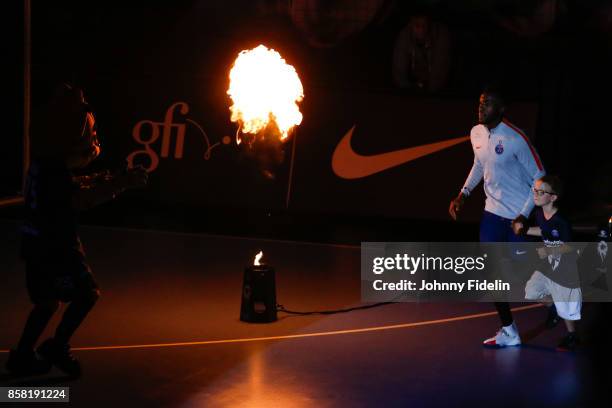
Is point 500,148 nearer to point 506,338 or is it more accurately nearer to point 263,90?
point 506,338

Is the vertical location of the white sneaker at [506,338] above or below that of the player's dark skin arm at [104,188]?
below

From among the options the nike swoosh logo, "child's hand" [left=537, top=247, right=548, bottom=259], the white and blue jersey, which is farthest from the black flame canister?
the nike swoosh logo

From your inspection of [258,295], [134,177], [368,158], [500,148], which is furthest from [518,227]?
[368,158]

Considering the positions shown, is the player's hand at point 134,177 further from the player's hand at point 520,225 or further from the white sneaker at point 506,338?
the white sneaker at point 506,338

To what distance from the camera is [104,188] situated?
8.72 m

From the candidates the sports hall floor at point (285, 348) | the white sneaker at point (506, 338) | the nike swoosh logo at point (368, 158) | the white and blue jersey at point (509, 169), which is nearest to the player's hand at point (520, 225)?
the white and blue jersey at point (509, 169)

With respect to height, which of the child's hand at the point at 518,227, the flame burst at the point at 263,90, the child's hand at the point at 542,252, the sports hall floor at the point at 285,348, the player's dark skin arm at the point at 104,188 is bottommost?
the sports hall floor at the point at 285,348

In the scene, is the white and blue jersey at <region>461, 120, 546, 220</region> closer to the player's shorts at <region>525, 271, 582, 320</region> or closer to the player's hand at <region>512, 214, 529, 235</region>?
the player's hand at <region>512, 214, 529, 235</region>

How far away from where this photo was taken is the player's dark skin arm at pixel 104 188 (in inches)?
341

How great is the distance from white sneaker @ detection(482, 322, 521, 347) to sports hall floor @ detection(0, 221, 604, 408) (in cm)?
11

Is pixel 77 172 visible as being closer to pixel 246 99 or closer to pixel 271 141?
pixel 271 141

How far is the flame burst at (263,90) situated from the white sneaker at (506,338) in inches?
152

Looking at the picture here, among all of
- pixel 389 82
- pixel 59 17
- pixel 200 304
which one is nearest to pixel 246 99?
pixel 200 304

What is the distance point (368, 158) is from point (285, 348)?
6301mm
